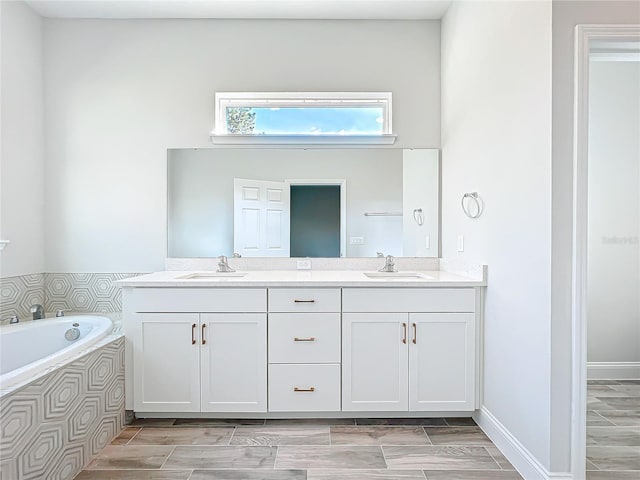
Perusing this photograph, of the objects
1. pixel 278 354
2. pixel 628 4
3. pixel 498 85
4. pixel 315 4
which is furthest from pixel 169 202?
pixel 628 4

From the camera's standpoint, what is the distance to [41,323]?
2.62 m

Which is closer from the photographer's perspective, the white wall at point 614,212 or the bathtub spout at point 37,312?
the bathtub spout at point 37,312

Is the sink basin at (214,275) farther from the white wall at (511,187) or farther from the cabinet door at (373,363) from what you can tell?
the white wall at (511,187)

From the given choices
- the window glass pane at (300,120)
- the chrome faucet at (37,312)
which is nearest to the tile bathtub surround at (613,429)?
the window glass pane at (300,120)

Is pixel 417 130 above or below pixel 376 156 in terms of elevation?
above

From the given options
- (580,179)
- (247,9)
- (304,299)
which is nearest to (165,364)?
(304,299)

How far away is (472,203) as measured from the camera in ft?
8.28

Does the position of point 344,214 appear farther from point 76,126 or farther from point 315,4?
point 76,126

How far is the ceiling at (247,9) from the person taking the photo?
2.83 metres

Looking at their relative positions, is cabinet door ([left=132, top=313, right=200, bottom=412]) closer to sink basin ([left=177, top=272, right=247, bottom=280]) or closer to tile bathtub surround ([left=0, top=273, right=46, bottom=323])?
sink basin ([left=177, top=272, right=247, bottom=280])

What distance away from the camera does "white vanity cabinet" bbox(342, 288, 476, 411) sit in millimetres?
2414

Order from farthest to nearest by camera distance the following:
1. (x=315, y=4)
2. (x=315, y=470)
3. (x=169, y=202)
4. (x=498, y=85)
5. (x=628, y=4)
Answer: (x=169, y=202) → (x=315, y=4) → (x=498, y=85) → (x=315, y=470) → (x=628, y=4)

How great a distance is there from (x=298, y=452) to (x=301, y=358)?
49cm

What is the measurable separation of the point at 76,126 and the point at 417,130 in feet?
8.11
